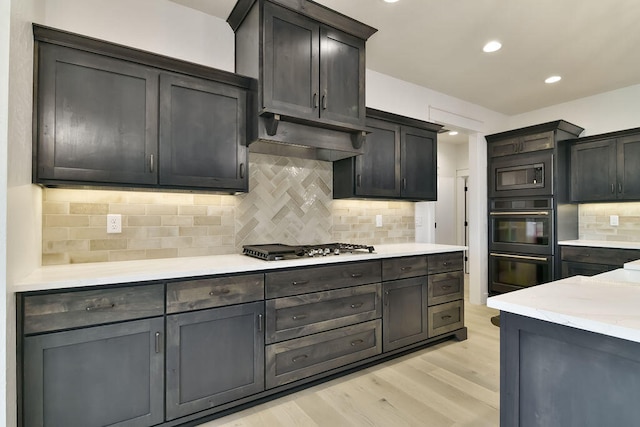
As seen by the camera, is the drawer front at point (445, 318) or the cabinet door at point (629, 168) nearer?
the drawer front at point (445, 318)

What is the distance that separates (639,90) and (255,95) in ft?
15.1

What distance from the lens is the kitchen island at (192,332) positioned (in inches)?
59.1

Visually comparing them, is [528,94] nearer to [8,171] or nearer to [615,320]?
[615,320]

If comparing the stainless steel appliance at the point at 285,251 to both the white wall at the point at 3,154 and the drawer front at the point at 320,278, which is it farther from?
the white wall at the point at 3,154

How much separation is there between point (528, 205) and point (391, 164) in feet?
7.46

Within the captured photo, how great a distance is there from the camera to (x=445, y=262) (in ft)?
10.1

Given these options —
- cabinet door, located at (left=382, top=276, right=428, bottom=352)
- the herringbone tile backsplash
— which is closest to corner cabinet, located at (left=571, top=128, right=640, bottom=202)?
the herringbone tile backsplash

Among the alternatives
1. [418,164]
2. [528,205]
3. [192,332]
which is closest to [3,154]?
[192,332]

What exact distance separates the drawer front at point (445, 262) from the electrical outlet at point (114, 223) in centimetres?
254

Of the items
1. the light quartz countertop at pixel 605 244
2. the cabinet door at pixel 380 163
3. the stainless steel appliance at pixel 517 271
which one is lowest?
the stainless steel appliance at pixel 517 271

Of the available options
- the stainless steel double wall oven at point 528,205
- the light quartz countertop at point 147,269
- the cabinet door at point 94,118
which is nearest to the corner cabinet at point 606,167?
the stainless steel double wall oven at point 528,205

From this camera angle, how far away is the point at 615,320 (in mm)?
968

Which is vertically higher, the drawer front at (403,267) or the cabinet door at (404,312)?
the drawer front at (403,267)

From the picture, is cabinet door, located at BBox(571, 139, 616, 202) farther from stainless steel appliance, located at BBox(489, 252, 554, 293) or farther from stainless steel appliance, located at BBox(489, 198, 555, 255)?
stainless steel appliance, located at BBox(489, 252, 554, 293)
